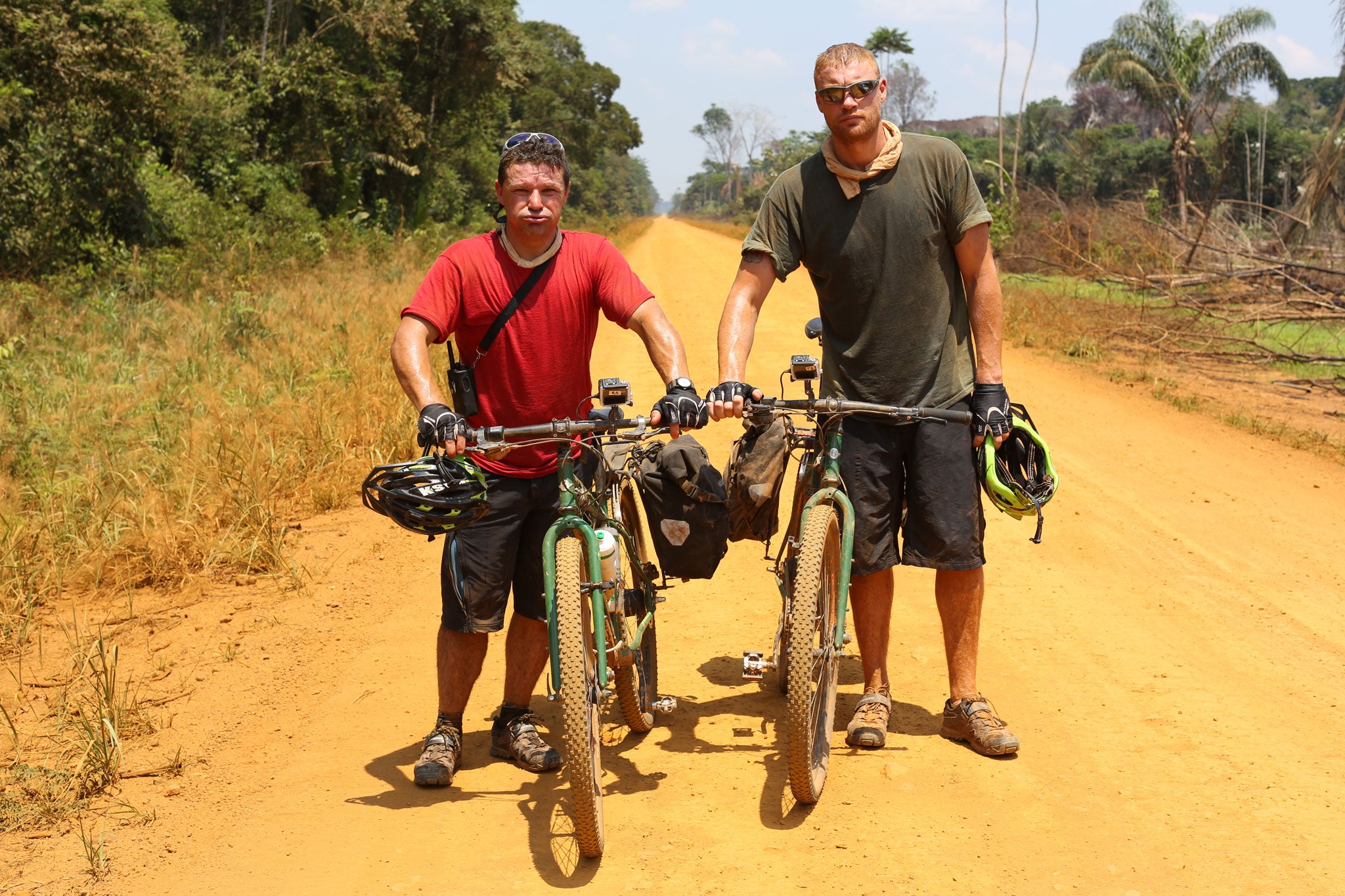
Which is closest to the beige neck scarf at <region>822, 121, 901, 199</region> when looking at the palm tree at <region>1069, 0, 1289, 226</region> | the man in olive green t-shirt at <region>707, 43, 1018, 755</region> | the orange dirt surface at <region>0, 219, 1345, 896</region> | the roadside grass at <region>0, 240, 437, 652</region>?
the man in olive green t-shirt at <region>707, 43, 1018, 755</region>

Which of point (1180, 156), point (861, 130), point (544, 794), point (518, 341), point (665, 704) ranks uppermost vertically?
point (1180, 156)

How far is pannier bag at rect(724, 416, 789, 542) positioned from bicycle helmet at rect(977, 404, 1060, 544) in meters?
0.71

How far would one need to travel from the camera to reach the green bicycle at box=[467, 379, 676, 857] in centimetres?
321

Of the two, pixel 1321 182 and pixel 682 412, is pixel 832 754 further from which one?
pixel 1321 182

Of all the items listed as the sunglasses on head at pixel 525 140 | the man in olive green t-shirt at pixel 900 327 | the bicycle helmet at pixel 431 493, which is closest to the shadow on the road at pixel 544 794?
the man in olive green t-shirt at pixel 900 327

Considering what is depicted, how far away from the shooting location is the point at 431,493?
10.9 feet

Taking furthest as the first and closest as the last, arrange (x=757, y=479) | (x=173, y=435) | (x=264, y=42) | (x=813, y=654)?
(x=264, y=42), (x=173, y=435), (x=757, y=479), (x=813, y=654)

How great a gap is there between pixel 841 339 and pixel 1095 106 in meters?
64.9

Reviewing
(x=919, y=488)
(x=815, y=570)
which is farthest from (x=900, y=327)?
(x=815, y=570)

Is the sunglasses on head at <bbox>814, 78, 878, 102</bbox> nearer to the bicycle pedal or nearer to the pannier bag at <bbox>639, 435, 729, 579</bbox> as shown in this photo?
the pannier bag at <bbox>639, 435, 729, 579</bbox>

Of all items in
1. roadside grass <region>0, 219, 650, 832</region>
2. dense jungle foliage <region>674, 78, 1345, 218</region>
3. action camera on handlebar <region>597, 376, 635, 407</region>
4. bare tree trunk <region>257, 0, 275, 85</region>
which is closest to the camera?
action camera on handlebar <region>597, 376, 635, 407</region>

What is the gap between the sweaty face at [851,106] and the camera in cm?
367

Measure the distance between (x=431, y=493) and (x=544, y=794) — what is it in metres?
1.17

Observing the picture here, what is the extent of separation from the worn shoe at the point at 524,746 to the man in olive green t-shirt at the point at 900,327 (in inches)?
42.1
